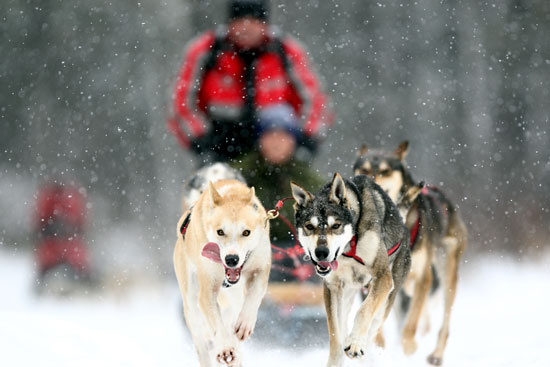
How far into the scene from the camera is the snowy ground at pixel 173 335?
10.8ft

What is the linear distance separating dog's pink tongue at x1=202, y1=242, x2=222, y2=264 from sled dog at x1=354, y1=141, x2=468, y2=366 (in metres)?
0.99

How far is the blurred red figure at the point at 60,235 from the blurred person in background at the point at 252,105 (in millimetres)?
4470

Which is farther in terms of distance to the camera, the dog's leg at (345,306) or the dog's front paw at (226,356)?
the dog's leg at (345,306)

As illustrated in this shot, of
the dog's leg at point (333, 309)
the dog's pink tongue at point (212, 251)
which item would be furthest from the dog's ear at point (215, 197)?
the dog's leg at point (333, 309)

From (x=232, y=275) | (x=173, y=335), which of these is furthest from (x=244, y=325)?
(x=173, y=335)

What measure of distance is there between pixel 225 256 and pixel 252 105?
206 cm

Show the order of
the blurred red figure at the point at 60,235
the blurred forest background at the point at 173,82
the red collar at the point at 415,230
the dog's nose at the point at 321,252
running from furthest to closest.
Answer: the blurred forest background at the point at 173,82 < the blurred red figure at the point at 60,235 < the red collar at the point at 415,230 < the dog's nose at the point at 321,252

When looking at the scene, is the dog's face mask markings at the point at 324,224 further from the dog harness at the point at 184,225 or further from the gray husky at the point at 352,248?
the dog harness at the point at 184,225

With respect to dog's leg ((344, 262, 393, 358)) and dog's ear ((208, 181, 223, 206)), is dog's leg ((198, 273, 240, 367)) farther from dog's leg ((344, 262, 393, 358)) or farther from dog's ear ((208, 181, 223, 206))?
dog's leg ((344, 262, 393, 358))

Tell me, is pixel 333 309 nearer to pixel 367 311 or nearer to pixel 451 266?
pixel 367 311

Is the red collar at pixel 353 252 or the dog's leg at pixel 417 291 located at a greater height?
the dog's leg at pixel 417 291

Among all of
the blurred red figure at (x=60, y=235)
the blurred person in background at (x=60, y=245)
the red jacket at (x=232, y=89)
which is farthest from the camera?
the blurred red figure at (x=60, y=235)

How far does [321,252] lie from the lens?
6.61 feet

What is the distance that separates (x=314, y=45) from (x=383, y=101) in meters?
1.65
